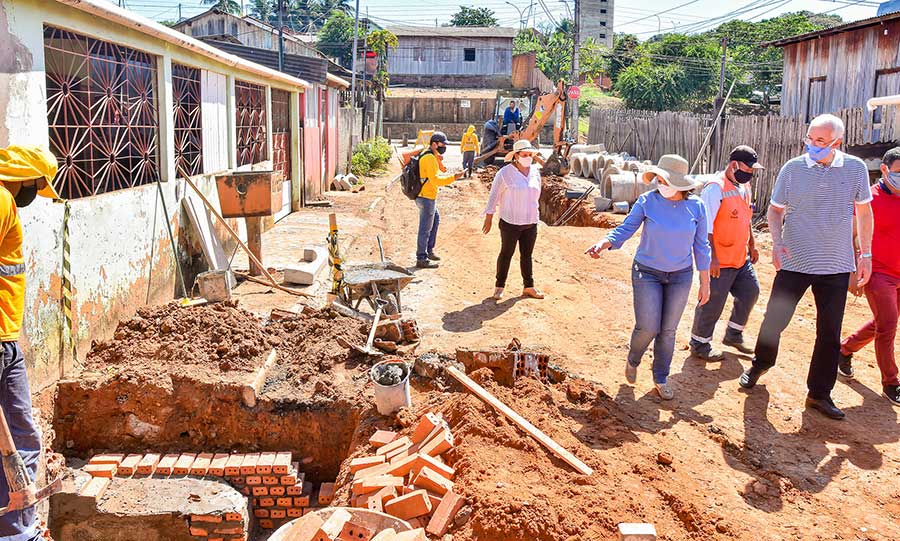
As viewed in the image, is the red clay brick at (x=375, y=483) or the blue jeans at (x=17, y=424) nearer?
the blue jeans at (x=17, y=424)

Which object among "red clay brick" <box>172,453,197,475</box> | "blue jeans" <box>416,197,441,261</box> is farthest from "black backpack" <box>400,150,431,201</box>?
"red clay brick" <box>172,453,197,475</box>

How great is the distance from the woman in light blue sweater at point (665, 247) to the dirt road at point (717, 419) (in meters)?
0.67

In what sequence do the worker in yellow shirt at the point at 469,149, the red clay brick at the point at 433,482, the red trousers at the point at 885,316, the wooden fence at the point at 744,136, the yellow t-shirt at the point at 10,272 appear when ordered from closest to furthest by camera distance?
1. the yellow t-shirt at the point at 10,272
2. the red clay brick at the point at 433,482
3. the red trousers at the point at 885,316
4. the wooden fence at the point at 744,136
5. the worker in yellow shirt at the point at 469,149

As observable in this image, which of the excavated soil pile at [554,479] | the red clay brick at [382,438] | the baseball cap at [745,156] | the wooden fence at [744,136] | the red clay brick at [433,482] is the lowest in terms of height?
the red clay brick at [382,438]

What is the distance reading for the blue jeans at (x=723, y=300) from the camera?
6.41m

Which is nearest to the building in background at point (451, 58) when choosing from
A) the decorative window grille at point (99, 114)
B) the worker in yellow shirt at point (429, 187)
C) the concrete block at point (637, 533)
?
the worker in yellow shirt at point (429, 187)

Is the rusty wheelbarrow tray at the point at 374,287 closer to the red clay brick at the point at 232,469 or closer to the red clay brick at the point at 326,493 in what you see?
the red clay brick at the point at 326,493

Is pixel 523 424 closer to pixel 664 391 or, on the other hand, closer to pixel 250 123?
pixel 664 391

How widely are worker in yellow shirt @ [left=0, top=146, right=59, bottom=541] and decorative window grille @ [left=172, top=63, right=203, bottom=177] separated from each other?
15.4ft

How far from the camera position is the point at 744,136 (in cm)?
1519

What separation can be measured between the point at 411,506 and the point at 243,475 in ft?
7.34

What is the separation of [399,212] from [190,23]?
2610 centimetres

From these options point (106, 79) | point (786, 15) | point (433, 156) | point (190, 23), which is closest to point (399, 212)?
point (433, 156)

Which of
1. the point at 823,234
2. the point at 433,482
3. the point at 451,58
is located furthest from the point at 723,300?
the point at 451,58
